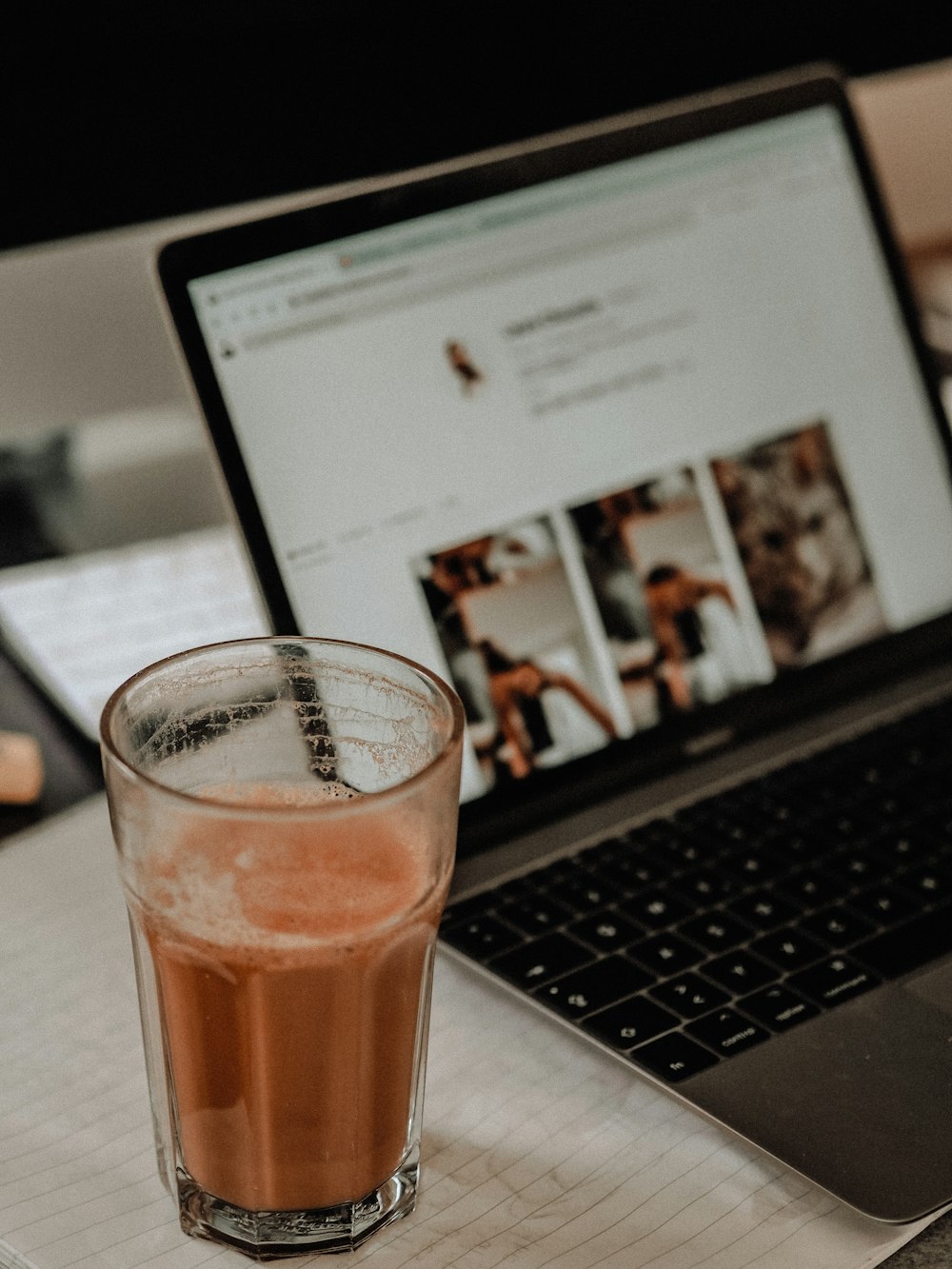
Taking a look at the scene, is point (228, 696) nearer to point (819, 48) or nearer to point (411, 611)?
point (411, 611)

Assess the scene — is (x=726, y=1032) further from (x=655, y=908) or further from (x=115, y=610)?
(x=115, y=610)

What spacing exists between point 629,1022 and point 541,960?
0.04 m

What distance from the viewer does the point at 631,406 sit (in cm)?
56

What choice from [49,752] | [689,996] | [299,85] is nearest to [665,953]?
[689,996]

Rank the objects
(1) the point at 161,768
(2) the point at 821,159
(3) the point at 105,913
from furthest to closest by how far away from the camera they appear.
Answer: (2) the point at 821,159 → (3) the point at 105,913 → (1) the point at 161,768

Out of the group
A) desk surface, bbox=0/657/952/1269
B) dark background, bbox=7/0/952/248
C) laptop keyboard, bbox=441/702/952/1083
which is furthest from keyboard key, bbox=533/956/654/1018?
dark background, bbox=7/0/952/248

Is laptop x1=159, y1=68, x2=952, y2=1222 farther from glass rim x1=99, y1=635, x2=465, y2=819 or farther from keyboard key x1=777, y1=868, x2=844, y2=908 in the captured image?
glass rim x1=99, y1=635, x2=465, y2=819

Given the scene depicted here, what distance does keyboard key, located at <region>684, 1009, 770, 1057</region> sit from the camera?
38 centimetres

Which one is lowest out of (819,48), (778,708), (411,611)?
(778,708)

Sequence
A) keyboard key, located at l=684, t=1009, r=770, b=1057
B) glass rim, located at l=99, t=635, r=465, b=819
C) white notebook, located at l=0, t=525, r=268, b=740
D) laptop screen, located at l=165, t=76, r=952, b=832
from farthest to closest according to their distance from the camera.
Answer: white notebook, located at l=0, t=525, r=268, b=740 < laptop screen, located at l=165, t=76, r=952, b=832 < keyboard key, located at l=684, t=1009, r=770, b=1057 < glass rim, located at l=99, t=635, r=465, b=819

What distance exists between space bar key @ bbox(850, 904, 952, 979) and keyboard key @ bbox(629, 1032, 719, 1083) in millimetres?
73

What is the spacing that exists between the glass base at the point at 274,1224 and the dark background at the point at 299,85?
40cm

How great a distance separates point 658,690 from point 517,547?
0.09m

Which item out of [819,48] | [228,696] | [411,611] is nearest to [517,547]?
[411,611]
